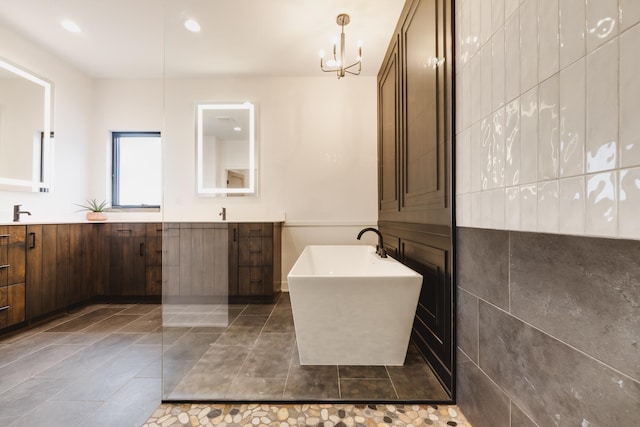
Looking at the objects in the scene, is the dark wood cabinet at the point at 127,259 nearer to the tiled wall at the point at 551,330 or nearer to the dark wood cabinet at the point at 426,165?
the dark wood cabinet at the point at 426,165

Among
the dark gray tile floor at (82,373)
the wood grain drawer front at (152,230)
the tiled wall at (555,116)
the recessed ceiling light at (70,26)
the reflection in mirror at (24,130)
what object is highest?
the recessed ceiling light at (70,26)

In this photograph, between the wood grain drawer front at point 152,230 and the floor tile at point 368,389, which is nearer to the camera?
the floor tile at point 368,389

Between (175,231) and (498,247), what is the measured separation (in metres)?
2.09

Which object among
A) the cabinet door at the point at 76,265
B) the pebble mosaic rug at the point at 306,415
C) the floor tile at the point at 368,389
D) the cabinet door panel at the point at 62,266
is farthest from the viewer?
the cabinet door at the point at 76,265

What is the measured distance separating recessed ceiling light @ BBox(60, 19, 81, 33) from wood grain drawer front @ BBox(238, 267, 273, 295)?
2676mm

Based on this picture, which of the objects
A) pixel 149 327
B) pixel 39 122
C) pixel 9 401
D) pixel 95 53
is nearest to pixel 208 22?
pixel 95 53

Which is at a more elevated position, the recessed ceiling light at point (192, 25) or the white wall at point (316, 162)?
the recessed ceiling light at point (192, 25)

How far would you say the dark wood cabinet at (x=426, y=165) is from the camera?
1.29 meters

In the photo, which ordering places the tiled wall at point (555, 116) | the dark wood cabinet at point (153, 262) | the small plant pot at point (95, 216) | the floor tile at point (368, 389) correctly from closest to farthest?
the tiled wall at point (555, 116), the floor tile at point (368, 389), the dark wood cabinet at point (153, 262), the small plant pot at point (95, 216)

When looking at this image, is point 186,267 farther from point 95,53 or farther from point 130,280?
point 95,53

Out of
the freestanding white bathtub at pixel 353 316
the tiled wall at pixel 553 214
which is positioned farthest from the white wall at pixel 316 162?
the tiled wall at pixel 553 214

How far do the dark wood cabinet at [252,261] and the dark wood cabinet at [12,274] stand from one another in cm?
155

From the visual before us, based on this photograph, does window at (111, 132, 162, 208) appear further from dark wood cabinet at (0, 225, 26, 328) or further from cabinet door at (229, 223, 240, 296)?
cabinet door at (229, 223, 240, 296)

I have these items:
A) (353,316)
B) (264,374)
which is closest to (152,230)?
(264,374)
